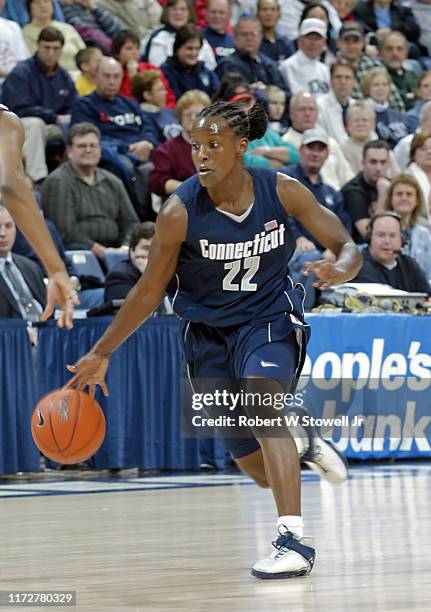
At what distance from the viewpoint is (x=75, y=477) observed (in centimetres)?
999

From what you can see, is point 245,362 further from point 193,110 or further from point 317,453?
point 193,110

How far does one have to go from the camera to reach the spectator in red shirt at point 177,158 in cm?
1264

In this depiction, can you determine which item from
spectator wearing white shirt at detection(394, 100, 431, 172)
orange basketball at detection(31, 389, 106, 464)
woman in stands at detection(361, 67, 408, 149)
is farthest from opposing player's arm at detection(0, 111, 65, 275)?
woman in stands at detection(361, 67, 408, 149)

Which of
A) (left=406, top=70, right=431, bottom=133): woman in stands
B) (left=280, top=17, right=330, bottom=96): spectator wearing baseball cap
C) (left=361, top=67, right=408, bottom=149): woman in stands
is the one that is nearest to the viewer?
(left=361, top=67, right=408, bottom=149): woman in stands

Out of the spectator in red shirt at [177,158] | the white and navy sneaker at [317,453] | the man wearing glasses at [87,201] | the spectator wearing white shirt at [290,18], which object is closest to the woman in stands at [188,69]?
the spectator in red shirt at [177,158]

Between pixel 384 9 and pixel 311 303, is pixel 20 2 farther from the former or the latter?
pixel 384 9

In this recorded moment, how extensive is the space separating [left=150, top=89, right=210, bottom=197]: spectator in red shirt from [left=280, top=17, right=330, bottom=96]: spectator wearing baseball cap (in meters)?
3.66

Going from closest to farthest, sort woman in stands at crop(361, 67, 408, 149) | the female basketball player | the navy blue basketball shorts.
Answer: the navy blue basketball shorts
the female basketball player
woman in stands at crop(361, 67, 408, 149)

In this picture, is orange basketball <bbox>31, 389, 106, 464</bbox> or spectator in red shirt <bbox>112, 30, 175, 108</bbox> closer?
orange basketball <bbox>31, 389, 106, 464</bbox>

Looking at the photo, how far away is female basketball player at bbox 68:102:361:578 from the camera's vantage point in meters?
5.39

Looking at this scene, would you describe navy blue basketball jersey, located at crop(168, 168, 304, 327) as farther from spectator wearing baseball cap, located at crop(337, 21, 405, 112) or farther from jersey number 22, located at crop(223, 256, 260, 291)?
spectator wearing baseball cap, located at crop(337, 21, 405, 112)

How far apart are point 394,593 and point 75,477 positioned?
5.85 m

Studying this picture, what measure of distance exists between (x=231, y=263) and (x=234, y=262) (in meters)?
0.01

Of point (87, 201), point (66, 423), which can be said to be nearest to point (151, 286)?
point (66, 423)
